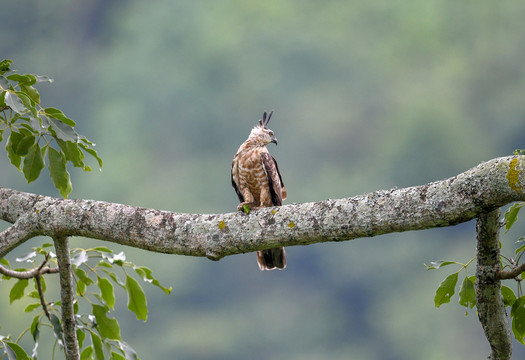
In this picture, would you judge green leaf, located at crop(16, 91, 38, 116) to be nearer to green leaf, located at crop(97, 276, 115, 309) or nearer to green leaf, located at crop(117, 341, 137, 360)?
green leaf, located at crop(97, 276, 115, 309)

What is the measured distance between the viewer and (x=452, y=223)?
2.05 meters

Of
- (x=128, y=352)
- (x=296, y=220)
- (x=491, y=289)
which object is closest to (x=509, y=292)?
(x=491, y=289)

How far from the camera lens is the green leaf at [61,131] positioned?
2.68m

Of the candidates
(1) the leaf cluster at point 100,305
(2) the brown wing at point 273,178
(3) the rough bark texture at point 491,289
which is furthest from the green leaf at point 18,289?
(3) the rough bark texture at point 491,289

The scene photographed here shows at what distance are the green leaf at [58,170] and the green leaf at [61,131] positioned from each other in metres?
0.14

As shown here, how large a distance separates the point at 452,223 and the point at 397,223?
18cm

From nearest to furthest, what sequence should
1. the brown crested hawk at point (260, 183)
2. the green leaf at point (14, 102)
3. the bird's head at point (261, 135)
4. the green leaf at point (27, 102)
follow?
the green leaf at point (14, 102) < the green leaf at point (27, 102) < the brown crested hawk at point (260, 183) < the bird's head at point (261, 135)

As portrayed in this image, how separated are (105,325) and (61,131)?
3.70 ft

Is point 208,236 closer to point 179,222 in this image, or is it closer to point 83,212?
point 179,222

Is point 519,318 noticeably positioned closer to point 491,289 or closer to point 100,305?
point 491,289

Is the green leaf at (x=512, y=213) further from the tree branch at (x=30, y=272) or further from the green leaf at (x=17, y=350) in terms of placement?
the green leaf at (x=17, y=350)

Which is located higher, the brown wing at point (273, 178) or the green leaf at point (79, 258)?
the brown wing at point (273, 178)

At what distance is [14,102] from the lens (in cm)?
247

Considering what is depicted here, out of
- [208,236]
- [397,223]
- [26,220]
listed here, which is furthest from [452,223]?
[26,220]
